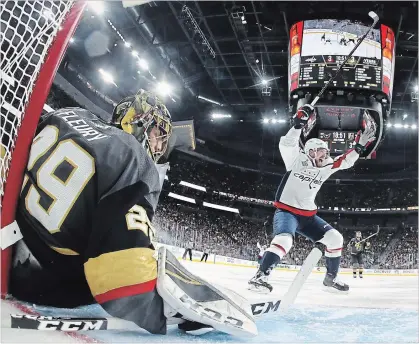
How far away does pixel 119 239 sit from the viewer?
2.46ft

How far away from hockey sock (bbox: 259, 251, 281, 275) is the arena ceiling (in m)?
2.96

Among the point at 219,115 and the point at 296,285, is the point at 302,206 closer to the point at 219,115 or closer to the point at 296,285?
the point at 296,285

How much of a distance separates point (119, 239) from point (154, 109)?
433mm

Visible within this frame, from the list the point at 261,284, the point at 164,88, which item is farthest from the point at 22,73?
the point at 164,88

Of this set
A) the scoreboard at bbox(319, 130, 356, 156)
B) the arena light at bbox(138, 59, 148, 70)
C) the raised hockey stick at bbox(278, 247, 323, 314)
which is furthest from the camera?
the arena light at bbox(138, 59, 148, 70)

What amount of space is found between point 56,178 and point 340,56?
335 centimetres

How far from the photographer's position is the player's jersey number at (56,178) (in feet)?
2.51

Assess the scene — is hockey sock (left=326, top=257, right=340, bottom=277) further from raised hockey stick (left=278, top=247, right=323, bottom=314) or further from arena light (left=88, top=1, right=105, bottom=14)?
arena light (left=88, top=1, right=105, bottom=14)

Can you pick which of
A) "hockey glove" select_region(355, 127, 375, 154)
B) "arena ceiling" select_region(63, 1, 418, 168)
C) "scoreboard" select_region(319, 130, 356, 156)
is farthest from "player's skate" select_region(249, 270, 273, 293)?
"arena ceiling" select_region(63, 1, 418, 168)

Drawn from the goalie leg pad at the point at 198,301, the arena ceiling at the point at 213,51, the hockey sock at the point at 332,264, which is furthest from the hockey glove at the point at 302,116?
the arena ceiling at the point at 213,51

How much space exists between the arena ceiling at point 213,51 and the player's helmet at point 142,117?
11.7ft

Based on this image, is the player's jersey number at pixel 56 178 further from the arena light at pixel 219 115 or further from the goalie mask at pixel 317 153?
the arena light at pixel 219 115

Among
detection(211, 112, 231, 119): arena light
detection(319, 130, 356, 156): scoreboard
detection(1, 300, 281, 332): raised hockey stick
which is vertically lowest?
detection(1, 300, 281, 332): raised hockey stick

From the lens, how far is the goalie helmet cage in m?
0.80
